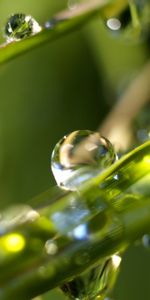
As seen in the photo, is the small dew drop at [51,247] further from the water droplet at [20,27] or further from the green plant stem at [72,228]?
the water droplet at [20,27]

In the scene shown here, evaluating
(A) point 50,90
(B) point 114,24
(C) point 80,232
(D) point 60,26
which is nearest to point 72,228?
(C) point 80,232

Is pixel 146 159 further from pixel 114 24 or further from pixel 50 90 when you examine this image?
pixel 50 90

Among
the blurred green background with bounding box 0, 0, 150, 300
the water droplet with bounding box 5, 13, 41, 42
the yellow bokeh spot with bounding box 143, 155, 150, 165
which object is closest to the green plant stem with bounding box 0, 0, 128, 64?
the water droplet with bounding box 5, 13, 41, 42

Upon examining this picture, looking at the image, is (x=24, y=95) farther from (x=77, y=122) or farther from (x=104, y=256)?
(x=104, y=256)

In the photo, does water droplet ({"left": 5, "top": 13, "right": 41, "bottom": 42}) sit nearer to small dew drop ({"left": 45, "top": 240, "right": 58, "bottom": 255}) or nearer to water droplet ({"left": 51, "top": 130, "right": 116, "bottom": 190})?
water droplet ({"left": 51, "top": 130, "right": 116, "bottom": 190})

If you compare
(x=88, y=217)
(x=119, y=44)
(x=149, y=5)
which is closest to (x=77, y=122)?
(x=119, y=44)
